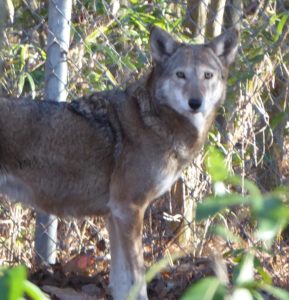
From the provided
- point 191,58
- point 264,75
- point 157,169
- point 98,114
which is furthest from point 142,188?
point 264,75

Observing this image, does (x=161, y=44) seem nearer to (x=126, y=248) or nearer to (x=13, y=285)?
(x=126, y=248)

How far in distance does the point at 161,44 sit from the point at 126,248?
111 centimetres

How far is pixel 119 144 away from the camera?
3.88 metres

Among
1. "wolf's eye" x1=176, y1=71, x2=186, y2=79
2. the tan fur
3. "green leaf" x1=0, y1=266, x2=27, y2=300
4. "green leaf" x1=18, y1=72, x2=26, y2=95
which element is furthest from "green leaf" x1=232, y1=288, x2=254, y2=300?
"green leaf" x1=18, y1=72, x2=26, y2=95

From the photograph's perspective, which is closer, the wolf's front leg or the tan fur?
the tan fur

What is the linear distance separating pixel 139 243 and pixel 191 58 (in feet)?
3.37

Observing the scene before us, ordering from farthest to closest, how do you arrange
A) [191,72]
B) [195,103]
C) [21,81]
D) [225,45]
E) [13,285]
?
[21,81], [225,45], [191,72], [195,103], [13,285]

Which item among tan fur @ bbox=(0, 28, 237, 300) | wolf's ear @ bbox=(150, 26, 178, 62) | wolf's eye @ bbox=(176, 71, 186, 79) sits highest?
wolf's ear @ bbox=(150, 26, 178, 62)

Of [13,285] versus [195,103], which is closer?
[13,285]

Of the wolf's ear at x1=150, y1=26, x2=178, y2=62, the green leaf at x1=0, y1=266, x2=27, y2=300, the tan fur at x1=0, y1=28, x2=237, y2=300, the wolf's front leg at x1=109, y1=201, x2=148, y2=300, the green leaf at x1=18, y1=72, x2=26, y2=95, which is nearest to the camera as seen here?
the green leaf at x1=0, y1=266, x2=27, y2=300

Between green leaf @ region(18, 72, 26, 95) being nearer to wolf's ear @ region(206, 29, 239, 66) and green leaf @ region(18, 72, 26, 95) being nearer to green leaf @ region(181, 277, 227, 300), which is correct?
wolf's ear @ region(206, 29, 239, 66)

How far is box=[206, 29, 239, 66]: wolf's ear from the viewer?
4.06 m

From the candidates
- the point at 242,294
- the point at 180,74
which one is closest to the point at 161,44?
the point at 180,74

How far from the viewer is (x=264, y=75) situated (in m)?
4.38
